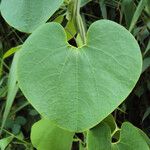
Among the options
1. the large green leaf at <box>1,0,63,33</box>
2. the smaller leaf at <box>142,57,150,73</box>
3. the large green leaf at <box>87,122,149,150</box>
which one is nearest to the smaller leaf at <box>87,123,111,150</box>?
the large green leaf at <box>87,122,149,150</box>

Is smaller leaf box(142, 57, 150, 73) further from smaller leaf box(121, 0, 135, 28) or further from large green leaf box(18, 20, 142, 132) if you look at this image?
large green leaf box(18, 20, 142, 132)

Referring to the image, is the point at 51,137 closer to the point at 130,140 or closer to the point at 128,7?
the point at 130,140

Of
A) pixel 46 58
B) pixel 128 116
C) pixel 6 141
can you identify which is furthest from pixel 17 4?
pixel 128 116

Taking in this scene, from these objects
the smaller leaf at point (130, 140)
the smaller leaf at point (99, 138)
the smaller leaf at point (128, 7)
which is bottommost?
the smaller leaf at point (128, 7)

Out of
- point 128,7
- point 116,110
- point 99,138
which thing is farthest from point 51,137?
point 116,110

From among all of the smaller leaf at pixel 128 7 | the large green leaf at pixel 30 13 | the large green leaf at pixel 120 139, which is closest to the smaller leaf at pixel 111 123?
the large green leaf at pixel 120 139

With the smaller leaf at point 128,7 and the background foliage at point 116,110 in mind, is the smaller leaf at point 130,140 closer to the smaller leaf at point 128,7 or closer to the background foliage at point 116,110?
the smaller leaf at point 128,7

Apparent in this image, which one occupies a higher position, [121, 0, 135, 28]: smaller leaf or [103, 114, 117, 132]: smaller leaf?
[103, 114, 117, 132]: smaller leaf
